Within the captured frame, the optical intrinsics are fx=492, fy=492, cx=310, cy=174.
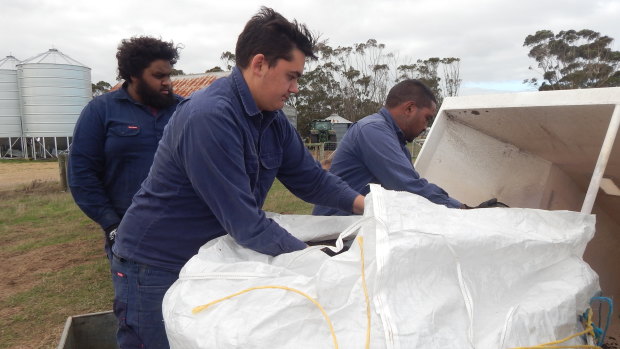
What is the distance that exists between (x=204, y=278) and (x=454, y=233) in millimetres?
626

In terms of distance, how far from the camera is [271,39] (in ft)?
4.79

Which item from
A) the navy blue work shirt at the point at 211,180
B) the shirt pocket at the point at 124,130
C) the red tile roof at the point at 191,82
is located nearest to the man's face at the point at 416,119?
the navy blue work shirt at the point at 211,180

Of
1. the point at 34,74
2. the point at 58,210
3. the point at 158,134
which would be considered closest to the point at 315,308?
the point at 158,134

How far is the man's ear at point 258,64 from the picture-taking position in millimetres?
1471

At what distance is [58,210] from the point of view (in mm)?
8195

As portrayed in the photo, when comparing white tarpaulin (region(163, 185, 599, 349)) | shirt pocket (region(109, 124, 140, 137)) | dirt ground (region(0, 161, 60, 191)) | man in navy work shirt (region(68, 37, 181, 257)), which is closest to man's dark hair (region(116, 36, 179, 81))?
man in navy work shirt (region(68, 37, 181, 257))

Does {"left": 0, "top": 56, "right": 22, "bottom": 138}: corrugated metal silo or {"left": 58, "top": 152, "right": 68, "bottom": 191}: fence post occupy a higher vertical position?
{"left": 0, "top": 56, "right": 22, "bottom": 138}: corrugated metal silo

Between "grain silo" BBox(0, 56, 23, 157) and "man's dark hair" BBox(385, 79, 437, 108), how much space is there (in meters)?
23.5

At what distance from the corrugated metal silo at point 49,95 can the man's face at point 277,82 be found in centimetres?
2235

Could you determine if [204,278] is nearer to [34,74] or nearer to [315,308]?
[315,308]

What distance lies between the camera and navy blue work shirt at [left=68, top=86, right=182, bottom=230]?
94.6 inches

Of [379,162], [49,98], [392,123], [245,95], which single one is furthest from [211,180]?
[49,98]

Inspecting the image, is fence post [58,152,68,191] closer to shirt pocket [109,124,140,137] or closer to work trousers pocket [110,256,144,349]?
shirt pocket [109,124,140,137]

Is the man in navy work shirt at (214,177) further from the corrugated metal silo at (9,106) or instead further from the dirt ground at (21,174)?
the corrugated metal silo at (9,106)
